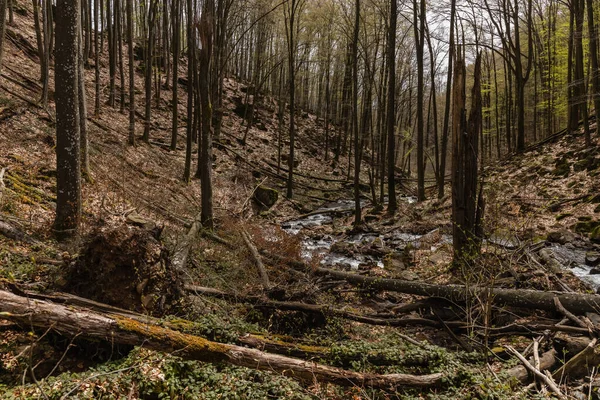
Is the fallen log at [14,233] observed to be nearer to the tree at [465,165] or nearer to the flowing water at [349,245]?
the flowing water at [349,245]

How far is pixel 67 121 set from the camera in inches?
248

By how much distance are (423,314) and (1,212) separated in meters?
7.93

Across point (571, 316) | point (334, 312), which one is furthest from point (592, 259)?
point (334, 312)

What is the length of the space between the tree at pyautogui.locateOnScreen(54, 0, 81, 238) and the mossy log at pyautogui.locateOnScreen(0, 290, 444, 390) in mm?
3292

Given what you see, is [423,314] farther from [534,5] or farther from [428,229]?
[534,5]

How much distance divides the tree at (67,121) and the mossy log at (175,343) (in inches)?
130

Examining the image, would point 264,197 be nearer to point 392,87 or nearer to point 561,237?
point 392,87

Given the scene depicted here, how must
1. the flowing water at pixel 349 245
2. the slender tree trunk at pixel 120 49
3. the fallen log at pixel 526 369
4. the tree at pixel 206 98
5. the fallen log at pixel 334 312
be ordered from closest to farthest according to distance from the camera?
the fallen log at pixel 526 369
the fallen log at pixel 334 312
the tree at pixel 206 98
the flowing water at pixel 349 245
the slender tree trunk at pixel 120 49

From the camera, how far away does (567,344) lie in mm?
4258

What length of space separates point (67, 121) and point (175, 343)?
4873 millimetres

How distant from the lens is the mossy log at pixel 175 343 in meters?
3.46

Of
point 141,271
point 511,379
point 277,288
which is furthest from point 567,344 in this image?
point 141,271

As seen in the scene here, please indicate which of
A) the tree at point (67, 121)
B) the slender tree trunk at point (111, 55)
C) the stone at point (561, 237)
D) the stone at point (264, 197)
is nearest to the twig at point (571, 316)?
the stone at point (561, 237)

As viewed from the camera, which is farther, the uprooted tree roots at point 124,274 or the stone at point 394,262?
the stone at point 394,262
